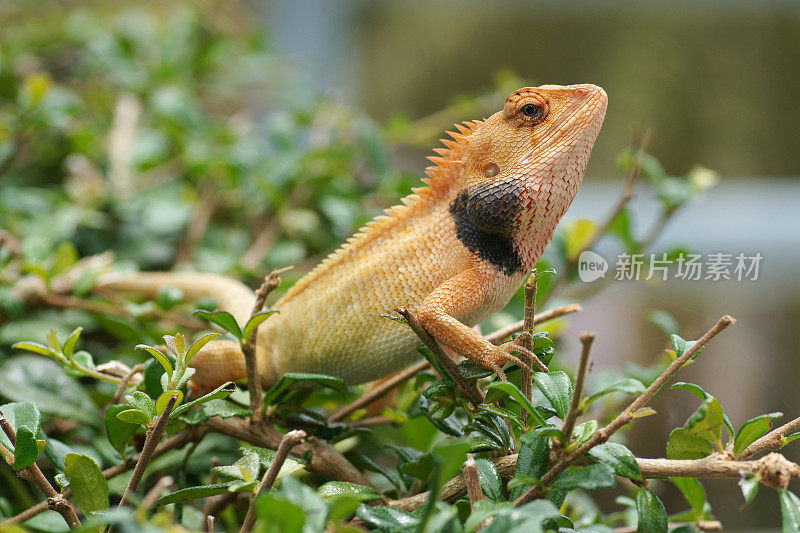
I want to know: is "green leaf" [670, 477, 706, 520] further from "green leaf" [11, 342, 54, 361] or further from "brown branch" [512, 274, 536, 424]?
"green leaf" [11, 342, 54, 361]

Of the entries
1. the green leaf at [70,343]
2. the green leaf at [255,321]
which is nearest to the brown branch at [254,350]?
the green leaf at [255,321]

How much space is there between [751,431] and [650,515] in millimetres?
159

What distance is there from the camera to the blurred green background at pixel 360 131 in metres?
1.44

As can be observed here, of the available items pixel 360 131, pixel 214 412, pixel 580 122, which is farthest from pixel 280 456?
pixel 360 131

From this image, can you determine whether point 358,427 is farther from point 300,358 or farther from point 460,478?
point 460,478

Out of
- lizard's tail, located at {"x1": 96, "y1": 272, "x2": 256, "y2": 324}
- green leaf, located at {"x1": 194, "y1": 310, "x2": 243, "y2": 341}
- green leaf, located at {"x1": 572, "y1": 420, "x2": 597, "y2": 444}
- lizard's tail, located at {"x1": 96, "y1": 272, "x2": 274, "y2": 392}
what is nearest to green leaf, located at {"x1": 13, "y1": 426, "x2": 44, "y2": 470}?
green leaf, located at {"x1": 194, "y1": 310, "x2": 243, "y2": 341}

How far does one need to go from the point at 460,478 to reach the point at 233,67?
2.37 m

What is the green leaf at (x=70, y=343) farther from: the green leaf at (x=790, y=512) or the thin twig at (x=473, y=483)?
the green leaf at (x=790, y=512)

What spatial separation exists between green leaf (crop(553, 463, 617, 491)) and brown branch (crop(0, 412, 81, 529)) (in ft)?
2.00

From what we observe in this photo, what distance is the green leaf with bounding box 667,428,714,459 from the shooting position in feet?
2.69

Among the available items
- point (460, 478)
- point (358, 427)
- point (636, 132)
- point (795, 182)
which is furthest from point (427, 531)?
point (795, 182)

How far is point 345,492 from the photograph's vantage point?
0.87 meters

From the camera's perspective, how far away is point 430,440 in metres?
1.25

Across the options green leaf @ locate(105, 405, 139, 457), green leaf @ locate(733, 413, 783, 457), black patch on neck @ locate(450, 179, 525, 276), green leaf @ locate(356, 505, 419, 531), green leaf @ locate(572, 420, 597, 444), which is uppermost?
black patch on neck @ locate(450, 179, 525, 276)
